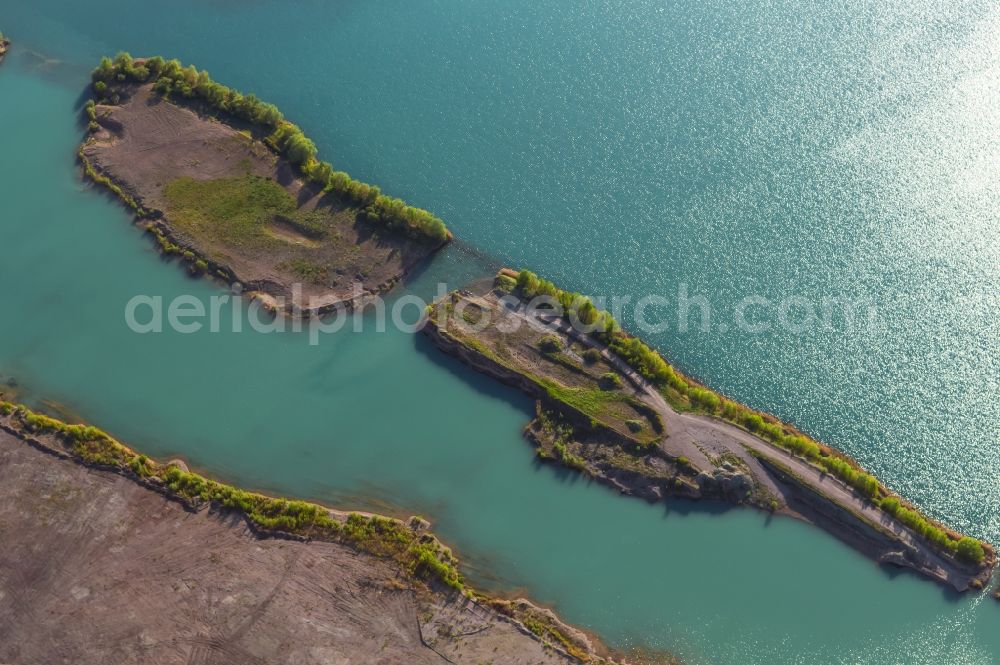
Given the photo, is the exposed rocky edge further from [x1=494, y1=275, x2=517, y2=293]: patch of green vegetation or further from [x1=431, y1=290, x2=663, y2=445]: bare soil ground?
[x1=494, y1=275, x2=517, y2=293]: patch of green vegetation

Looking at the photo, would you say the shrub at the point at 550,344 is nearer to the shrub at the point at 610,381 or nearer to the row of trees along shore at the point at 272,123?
the shrub at the point at 610,381

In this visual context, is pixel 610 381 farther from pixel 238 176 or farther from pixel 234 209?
pixel 238 176

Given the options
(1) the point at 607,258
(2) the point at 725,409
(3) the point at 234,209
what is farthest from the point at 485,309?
(3) the point at 234,209

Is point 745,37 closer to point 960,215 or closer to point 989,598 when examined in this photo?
point 960,215

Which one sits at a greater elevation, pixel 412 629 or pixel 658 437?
pixel 658 437

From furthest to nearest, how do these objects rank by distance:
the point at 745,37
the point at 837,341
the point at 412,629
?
the point at 745,37, the point at 837,341, the point at 412,629

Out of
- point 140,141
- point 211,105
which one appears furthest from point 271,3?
point 140,141

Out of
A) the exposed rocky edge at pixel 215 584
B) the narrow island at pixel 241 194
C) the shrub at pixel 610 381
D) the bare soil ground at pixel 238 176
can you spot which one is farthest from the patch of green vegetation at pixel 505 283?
the exposed rocky edge at pixel 215 584
